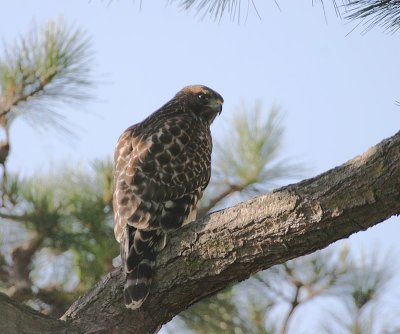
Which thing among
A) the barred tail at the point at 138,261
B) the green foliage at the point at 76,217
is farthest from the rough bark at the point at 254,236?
the green foliage at the point at 76,217

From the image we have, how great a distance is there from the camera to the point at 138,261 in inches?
161

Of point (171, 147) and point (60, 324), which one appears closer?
point (60, 324)

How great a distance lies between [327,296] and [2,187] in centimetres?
219

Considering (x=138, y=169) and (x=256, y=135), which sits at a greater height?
(x=138, y=169)

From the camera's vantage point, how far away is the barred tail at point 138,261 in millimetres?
3859

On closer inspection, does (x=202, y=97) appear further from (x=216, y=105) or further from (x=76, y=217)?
(x=76, y=217)

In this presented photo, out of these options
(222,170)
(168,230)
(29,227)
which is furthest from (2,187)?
(168,230)

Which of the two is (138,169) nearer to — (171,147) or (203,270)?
(171,147)

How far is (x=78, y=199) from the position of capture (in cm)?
623

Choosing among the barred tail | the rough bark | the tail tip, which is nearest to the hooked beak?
the barred tail

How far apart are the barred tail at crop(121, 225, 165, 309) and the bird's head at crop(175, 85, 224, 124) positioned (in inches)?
65.5

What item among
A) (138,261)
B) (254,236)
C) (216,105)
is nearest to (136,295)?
(138,261)

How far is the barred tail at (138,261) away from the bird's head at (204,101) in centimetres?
166

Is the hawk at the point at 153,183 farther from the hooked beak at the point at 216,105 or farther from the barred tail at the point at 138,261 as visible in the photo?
the hooked beak at the point at 216,105
